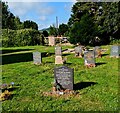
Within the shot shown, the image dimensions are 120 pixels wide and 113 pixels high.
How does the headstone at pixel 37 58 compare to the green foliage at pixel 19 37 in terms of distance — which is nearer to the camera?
the headstone at pixel 37 58

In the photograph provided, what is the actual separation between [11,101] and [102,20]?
1321 inches

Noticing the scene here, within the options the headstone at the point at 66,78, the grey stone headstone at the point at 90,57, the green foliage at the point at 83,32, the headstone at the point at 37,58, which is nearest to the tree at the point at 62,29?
the green foliage at the point at 83,32

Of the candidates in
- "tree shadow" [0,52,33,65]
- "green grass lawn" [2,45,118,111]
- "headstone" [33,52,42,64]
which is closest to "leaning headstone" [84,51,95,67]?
"green grass lawn" [2,45,118,111]

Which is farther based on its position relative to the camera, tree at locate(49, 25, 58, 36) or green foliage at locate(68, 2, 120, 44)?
tree at locate(49, 25, 58, 36)

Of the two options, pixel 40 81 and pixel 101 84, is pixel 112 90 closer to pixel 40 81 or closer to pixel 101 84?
pixel 101 84

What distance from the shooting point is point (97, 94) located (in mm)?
9445

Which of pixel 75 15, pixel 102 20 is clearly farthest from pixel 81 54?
pixel 75 15

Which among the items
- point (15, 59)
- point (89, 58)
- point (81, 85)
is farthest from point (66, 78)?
point (15, 59)

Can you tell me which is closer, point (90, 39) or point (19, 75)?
point (19, 75)

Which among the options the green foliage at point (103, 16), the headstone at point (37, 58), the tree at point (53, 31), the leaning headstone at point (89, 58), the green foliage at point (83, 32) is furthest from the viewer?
the tree at point (53, 31)

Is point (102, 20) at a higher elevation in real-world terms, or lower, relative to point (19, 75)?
higher

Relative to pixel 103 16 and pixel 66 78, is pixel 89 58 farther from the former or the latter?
pixel 103 16

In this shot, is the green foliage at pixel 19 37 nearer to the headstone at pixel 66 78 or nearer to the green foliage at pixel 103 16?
the green foliage at pixel 103 16

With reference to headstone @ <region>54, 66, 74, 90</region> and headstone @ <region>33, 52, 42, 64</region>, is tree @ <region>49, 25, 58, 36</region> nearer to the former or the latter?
headstone @ <region>33, 52, 42, 64</region>
